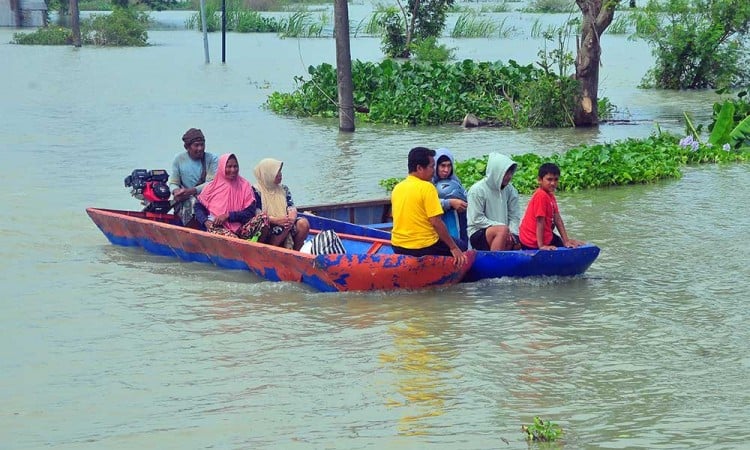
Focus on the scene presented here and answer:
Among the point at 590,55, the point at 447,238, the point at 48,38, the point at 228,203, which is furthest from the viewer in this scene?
the point at 48,38

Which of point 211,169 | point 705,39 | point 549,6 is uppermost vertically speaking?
point 549,6

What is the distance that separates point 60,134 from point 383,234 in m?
11.4

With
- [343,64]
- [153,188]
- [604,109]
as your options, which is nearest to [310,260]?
[153,188]

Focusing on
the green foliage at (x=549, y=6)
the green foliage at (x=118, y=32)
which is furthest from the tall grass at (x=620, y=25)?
the green foliage at (x=118, y=32)

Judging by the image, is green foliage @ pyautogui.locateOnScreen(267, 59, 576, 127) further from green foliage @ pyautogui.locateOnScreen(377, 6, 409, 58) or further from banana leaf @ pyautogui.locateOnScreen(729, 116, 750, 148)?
green foliage @ pyautogui.locateOnScreen(377, 6, 409, 58)

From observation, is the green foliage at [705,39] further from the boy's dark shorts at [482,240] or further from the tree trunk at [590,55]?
the boy's dark shorts at [482,240]

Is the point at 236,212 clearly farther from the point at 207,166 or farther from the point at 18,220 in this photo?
the point at 18,220

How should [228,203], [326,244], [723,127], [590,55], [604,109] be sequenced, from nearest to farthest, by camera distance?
1. [326,244]
2. [228,203]
3. [723,127]
4. [590,55]
5. [604,109]

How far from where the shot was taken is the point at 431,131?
1950 cm

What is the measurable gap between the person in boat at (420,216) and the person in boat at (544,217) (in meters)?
0.62

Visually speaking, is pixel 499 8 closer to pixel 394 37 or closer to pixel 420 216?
pixel 394 37

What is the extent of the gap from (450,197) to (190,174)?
8.40ft

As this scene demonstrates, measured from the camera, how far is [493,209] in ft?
30.5

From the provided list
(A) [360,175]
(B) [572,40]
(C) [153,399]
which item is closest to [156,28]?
(B) [572,40]
